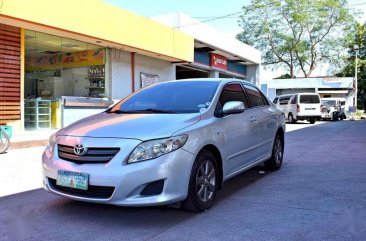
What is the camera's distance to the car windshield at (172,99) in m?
4.87

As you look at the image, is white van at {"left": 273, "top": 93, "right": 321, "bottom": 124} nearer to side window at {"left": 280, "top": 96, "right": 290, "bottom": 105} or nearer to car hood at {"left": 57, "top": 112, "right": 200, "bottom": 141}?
side window at {"left": 280, "top": 96, "right": 290, "bottom": 105}

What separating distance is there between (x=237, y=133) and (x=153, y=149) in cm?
165

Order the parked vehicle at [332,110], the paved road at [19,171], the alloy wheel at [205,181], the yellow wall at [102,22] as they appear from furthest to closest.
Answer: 1. the parked vehicle at [332,110]
2. the yellow wall at [102,22]
3. the paved road at [19,171]
4. the alloy wheel at [205,181]

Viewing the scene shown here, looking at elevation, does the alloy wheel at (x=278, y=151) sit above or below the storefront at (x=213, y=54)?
below

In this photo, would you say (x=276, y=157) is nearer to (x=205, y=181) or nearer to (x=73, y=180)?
(x=205, y=181)

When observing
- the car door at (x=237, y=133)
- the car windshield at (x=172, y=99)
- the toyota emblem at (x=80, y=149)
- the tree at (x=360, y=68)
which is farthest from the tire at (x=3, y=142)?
the tree at (x=360, y=68)

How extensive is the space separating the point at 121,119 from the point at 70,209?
47.9 inches

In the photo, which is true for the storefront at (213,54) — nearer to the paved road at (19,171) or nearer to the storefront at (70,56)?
the storefront at (70,56)

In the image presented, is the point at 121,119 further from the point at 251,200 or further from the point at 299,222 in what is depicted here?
the point at 299,222

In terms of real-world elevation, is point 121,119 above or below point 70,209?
above

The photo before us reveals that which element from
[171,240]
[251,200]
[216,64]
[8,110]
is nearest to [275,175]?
[251,200]

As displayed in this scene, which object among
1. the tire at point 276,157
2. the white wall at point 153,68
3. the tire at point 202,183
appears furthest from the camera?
the white wall at point 153,68

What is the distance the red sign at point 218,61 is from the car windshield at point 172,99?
59.5 ft

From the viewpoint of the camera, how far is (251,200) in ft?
16.2
